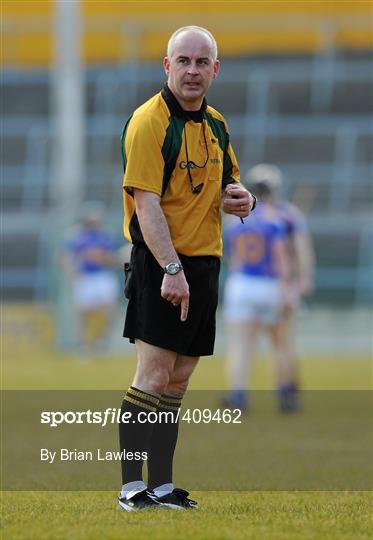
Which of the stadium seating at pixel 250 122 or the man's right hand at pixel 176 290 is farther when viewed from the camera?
the stadium seating at pixel 250 122

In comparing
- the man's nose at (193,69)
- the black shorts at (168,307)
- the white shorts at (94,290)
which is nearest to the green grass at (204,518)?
the black shorts at (168,307)

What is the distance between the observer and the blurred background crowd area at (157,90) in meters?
23.1

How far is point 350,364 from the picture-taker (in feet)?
59.2

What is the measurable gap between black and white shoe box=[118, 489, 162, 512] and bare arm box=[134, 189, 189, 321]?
2.52 ft

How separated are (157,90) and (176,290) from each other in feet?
74.3

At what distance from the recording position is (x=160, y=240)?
568 centimetres

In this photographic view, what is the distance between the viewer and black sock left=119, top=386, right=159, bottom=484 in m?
5.79

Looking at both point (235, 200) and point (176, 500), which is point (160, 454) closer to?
point (176, 500)

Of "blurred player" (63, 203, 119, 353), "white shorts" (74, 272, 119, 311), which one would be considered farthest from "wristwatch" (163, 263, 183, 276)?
"white shorts" (74, 272, 119, 311)

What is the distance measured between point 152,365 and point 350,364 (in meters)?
12.5

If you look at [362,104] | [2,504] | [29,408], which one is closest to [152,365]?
[2,504]

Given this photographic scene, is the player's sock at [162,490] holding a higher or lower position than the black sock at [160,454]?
lower

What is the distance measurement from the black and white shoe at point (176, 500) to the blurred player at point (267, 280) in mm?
5972

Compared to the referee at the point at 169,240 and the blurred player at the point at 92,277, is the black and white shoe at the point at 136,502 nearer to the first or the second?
the referee at the point at 169,240
